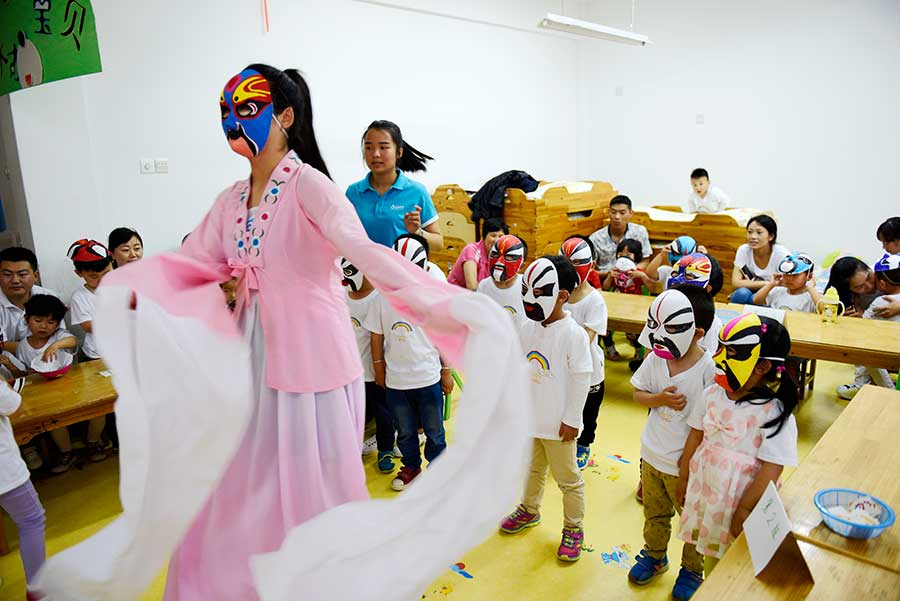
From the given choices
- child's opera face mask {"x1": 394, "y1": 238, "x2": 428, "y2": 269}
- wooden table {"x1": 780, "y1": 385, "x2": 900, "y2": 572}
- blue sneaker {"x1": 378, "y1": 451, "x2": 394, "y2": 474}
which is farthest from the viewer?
blue sneaker {"x1": 378, "y1": 451, "x2": 394, "y2": 474}

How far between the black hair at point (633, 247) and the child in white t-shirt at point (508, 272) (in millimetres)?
2281

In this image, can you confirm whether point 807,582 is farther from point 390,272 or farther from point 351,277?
point 351,277

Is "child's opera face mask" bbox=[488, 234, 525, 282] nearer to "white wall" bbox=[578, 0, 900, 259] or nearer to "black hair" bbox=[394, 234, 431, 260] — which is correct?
"black hair" bbox=[394, 234, 431, 260]

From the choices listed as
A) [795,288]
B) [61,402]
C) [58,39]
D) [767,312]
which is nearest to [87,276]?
[61,402]

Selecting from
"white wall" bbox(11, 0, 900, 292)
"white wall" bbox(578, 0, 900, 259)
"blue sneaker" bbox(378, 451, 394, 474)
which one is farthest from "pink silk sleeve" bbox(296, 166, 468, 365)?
"white wall" bbox(578, 0, 900, 259)

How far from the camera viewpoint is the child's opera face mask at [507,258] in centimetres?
291

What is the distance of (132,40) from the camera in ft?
13.5

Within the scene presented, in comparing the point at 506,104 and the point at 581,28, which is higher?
the point at 581,28

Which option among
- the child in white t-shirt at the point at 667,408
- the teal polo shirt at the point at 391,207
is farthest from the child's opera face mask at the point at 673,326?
the teal polo shirt at the point at 391,207

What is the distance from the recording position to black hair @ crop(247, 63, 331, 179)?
139 cm

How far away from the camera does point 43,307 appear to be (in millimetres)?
3160

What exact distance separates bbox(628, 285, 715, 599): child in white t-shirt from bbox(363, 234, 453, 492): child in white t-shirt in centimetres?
104

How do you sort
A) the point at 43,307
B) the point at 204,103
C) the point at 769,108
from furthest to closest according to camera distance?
the point at 769,108 < the point at 204,103 < the point at 43,307

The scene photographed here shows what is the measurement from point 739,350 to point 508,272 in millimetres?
1319
